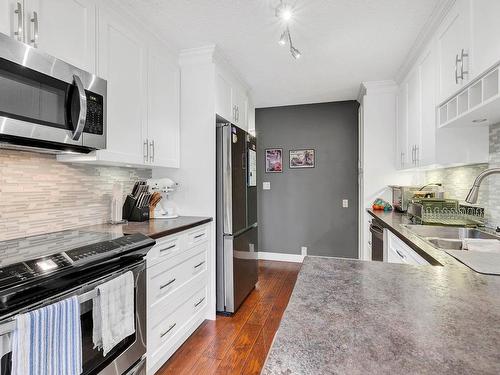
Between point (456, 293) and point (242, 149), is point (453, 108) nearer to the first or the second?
point (456, 293)

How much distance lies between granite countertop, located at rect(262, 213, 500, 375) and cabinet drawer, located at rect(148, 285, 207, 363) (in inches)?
50.0

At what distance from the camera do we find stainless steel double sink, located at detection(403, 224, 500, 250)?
171 centimetres

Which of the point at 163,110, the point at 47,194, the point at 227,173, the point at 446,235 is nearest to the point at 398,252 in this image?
the point at 446,235

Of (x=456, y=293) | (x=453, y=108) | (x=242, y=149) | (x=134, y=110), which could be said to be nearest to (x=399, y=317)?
(x=456, y=293)

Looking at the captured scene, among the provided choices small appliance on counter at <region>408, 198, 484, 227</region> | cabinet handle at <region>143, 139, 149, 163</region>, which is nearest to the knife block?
cabinet handle at <region>143, 139, 149, 163</region>

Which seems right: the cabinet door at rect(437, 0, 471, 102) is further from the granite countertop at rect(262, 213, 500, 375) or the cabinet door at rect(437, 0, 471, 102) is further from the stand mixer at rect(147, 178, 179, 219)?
the stand mixer at rect(147, 178, 179, 219)

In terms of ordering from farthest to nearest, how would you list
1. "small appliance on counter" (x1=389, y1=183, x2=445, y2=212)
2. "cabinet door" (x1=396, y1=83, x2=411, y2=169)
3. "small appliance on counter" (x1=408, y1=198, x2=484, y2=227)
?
"cabinet door" (x1=396, y1=83, x2=411, y2=169), "small appliance on counter" (x1=389, y1=183, x2=445, y2=212), "small appliance on counter" (x1=408, y1=198, x2=484, y2=227)

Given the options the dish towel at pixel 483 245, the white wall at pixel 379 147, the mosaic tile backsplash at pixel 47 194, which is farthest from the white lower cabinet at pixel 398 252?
the mosaic tile backsplash at pixel 47 194

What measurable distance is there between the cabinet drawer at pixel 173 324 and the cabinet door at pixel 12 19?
5.43 feet

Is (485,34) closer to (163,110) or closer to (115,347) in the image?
(163,110)

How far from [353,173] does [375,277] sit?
3.34 metres

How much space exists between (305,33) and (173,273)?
207 cm

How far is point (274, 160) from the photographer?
171 inches

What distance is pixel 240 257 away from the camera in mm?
2719
